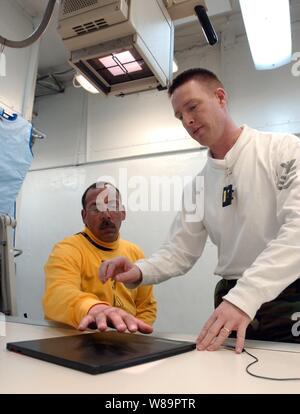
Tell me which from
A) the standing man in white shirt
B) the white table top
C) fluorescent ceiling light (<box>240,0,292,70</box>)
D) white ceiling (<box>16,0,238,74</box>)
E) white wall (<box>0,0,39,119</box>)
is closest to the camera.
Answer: the white table top

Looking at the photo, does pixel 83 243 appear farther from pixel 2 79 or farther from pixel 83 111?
pixel 83 111

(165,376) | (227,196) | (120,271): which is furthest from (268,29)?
(165,376)

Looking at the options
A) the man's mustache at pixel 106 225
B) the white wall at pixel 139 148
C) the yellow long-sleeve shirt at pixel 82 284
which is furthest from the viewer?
the white wall at pixel 139 148

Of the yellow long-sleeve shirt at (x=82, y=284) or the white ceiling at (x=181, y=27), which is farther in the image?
the white ceiling at (x=181, y=27)

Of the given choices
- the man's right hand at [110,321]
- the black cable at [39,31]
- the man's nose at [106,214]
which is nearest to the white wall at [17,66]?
the man's nose at [106,214]

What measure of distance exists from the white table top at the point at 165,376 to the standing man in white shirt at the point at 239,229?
0.11 m

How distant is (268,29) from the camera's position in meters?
1.86

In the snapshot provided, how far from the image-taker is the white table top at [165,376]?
18.2 inches

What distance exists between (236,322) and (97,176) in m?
2.60

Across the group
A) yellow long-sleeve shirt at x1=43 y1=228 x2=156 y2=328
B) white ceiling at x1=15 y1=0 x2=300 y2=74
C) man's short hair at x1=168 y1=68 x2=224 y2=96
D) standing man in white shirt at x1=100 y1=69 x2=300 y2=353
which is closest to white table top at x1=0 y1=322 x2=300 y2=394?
standing man in white shirt at x1=100 y1=69 x2=300 y2=353

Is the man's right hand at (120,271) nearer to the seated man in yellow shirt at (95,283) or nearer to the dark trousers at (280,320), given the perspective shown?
the seated man in yellow shirt at (95,283)

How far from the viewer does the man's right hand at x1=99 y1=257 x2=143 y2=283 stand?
1.12 meters

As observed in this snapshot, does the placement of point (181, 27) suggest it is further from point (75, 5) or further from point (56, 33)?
point (75, 5)

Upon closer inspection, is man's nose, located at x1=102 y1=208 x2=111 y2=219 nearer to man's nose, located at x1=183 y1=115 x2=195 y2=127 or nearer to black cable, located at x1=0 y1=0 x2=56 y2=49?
man's nose, located at x1=183 y1=115 x2=195 y2=127
